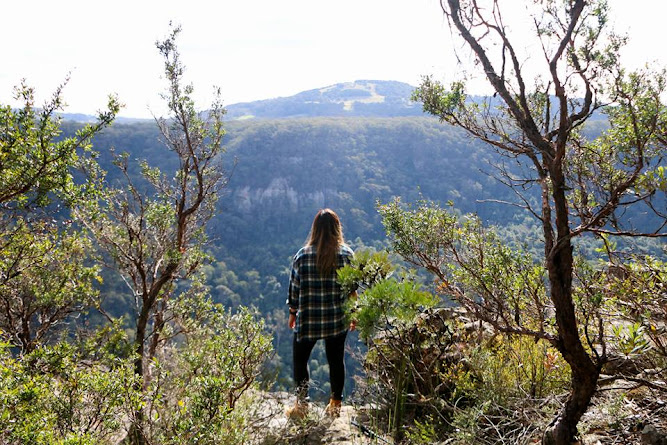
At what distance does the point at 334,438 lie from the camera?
3301mm

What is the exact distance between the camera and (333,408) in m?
3.72

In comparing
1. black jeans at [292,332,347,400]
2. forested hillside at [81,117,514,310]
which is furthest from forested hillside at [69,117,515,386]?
black jeans at [292,332,347,400]

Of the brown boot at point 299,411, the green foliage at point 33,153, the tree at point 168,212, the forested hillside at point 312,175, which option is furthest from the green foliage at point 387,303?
the forested hillside at point 312,175

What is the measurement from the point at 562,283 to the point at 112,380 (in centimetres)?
268

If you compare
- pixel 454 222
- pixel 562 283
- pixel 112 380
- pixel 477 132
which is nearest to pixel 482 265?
pixel 454 222

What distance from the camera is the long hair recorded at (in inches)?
151

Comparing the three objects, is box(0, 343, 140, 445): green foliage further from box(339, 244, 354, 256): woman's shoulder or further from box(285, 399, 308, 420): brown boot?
box(339, 244, 354, 256): woman's shoulder

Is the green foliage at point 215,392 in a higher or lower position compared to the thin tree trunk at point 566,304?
lower

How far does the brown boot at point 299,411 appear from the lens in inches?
139

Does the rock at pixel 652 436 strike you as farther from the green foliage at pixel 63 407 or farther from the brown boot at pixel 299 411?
the green foliage at pixel 63 407

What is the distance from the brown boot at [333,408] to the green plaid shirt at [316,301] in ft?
2.02

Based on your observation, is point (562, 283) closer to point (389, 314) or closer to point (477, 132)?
point (389, 314)

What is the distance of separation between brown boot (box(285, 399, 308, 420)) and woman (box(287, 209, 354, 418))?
5.8 inches

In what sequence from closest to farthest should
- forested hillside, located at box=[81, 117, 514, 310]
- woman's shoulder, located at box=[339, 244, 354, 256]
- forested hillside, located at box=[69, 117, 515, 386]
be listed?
woman's shoulder, located at box=[339, 244, 354, 256], forested hillside, located at box=[69, 117, 515, 386], forested hillside, located at box=[81, 117, 514, 310]
